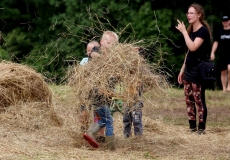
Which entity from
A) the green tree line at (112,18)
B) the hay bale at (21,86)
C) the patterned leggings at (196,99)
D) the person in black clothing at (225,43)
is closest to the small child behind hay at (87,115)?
the patterned leggings at (196,99)

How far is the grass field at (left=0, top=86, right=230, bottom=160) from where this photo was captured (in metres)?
8.05

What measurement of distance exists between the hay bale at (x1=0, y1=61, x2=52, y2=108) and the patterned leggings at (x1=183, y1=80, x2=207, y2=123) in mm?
2197

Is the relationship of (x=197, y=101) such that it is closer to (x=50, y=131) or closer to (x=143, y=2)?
(x=50, y=131)

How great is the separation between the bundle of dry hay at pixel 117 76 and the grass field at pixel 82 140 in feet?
0.65

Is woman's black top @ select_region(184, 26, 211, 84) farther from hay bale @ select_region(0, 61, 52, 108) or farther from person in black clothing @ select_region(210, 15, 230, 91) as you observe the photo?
person in black clothing @ select_region(210, 15, 230, 91)

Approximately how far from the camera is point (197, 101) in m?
9.91

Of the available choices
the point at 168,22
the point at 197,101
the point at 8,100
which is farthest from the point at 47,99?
the point at 168,22

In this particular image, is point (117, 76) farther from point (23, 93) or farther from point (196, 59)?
point (23, 93)

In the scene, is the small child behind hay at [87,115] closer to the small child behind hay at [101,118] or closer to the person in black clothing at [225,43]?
the small child behind hay at [101,118]

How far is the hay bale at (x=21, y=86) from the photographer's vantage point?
1070 cm

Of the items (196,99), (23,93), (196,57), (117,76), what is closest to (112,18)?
(23,93)

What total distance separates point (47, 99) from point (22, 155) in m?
3.14

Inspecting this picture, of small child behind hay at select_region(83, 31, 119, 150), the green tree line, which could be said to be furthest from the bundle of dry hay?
the green tree line

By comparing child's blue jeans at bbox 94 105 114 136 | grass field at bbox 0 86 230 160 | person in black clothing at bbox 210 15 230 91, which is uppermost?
person in black clothing at bbox 210 15 230 91
